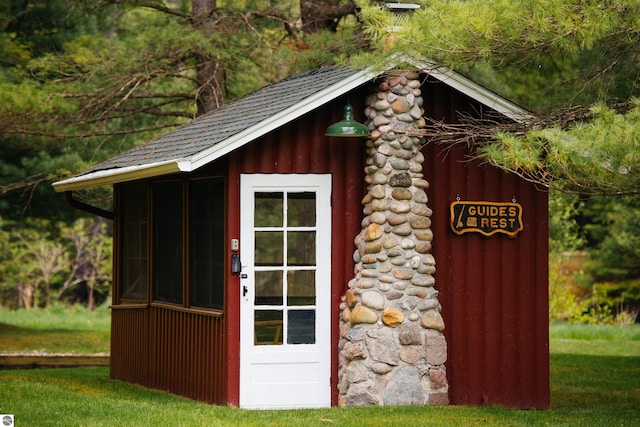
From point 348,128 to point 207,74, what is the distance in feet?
20.6

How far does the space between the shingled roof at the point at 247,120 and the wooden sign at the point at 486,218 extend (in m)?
0.91

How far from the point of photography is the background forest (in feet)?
27.4

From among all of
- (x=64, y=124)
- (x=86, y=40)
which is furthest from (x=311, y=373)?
(x=86, y=40)

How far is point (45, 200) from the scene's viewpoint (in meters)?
18.9

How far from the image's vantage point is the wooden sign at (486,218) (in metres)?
10.7

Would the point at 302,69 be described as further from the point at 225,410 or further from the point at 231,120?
the point at 225,410

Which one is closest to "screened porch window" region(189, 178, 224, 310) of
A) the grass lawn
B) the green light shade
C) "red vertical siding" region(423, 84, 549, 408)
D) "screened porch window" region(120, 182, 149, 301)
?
the grass lawn

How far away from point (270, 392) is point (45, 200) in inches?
385

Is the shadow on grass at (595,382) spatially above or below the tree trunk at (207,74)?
below

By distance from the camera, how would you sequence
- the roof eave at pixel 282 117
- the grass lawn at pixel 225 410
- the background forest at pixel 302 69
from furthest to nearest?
the roof eave at pixel 282 117, the grass lawn at pixel 225 410, the background forest at pixel 302 69

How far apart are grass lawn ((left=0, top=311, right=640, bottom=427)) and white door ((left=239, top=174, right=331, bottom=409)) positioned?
422mm

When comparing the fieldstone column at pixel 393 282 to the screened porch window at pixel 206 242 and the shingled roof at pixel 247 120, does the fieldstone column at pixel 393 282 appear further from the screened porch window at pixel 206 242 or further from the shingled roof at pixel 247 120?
the screened porch window at pixel 206 242

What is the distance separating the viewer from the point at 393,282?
33.7 ft

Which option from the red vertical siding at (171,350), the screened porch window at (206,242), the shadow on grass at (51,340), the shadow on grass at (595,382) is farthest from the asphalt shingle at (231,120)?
the shadow on grass at (51,340)
